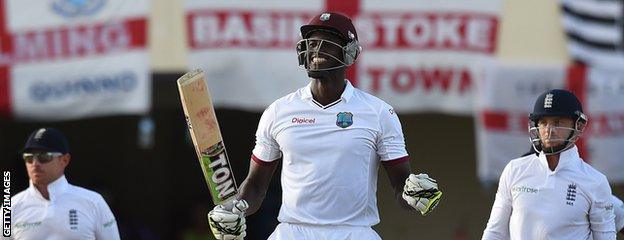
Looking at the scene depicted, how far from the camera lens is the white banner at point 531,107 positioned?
35.4ft

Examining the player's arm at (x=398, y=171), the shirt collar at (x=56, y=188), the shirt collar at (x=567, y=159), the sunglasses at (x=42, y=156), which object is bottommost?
the shirt collar at (x=56, y=188)

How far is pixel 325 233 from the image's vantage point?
5.75m

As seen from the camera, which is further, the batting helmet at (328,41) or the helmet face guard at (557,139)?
the helmet face guard at (557,139)

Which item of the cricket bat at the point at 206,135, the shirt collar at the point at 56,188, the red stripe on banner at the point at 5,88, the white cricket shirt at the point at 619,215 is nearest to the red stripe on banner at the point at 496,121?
Result: the red stripe on banner at the point at 5,88

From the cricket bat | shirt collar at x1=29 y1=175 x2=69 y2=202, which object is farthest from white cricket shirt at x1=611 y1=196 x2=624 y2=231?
shirt collar at x1=29 y1=175 x2=69 y2=202

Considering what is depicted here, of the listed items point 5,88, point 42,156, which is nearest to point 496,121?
→ point 5,88

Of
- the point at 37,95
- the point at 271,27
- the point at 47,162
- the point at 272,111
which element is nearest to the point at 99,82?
the point at 37,95

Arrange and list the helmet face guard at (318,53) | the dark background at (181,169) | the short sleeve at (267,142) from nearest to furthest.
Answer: the helmet face guard at (318,53) < the short sleeve at (267,142) < the dark background at (181,169)

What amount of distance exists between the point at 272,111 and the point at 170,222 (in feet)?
26.8

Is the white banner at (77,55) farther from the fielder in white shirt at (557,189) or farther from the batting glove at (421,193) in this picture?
the batting glove at (421,193)

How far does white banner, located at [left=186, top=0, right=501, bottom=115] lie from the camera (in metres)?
10.8

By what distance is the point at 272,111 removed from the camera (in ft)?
19.4

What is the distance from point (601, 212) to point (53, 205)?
291cm

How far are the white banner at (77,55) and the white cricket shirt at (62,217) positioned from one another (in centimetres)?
330
